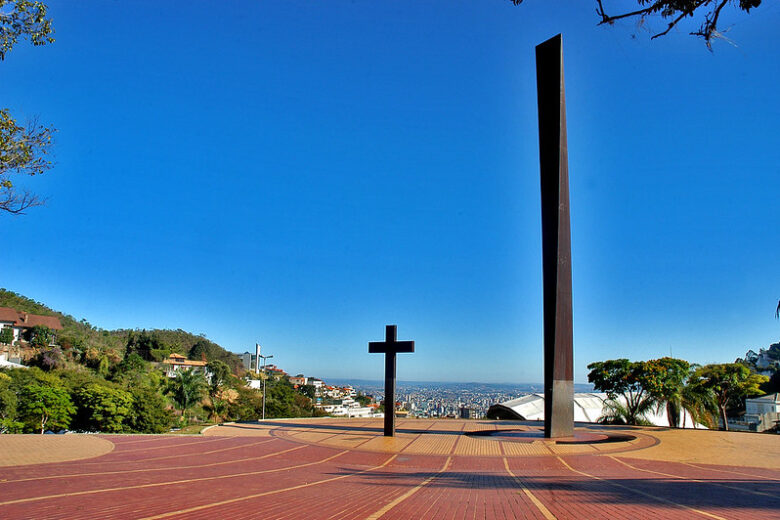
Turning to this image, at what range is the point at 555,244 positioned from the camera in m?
15.3

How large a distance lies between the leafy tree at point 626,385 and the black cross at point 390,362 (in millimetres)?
8863

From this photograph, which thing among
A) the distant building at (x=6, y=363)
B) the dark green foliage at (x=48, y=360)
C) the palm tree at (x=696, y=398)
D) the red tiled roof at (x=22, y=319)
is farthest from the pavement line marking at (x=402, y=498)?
the red tiled roof at (x=22, y=319)

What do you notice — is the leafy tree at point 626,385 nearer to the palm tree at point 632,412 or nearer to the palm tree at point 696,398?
the palm tree at point 632,412

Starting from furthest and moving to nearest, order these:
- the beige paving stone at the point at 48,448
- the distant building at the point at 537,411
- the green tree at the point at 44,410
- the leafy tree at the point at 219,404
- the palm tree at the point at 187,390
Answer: the leafy tree at the point at 219,404, the palm tree at the point at 187,390, the distant building at the point at 537,411, the green tree at the point at 44,410, the beige paving stone at the point at 48,448

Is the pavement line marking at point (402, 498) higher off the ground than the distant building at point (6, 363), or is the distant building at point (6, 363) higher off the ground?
the pavement line marking at point (402, 498)

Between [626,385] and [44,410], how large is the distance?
22.9 meters

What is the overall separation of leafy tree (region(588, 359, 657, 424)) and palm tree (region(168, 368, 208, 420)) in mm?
24974

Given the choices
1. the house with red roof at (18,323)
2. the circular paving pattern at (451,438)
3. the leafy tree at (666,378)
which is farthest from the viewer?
the house with red roof at (18,323)

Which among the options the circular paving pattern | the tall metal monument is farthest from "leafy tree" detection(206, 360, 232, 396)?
the tall metal monument

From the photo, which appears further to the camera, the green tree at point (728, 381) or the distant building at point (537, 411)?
the distant building at point (537, 411)

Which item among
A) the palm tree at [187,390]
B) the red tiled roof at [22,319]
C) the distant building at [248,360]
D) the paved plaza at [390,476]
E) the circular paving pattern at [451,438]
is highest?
the red tiled roof at [22,319]

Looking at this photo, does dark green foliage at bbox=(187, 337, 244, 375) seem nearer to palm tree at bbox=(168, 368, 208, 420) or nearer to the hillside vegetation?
the hillside vegetation

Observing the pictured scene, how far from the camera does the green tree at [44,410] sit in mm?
18578

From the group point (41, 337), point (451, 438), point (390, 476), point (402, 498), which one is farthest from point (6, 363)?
point (402, 498)
